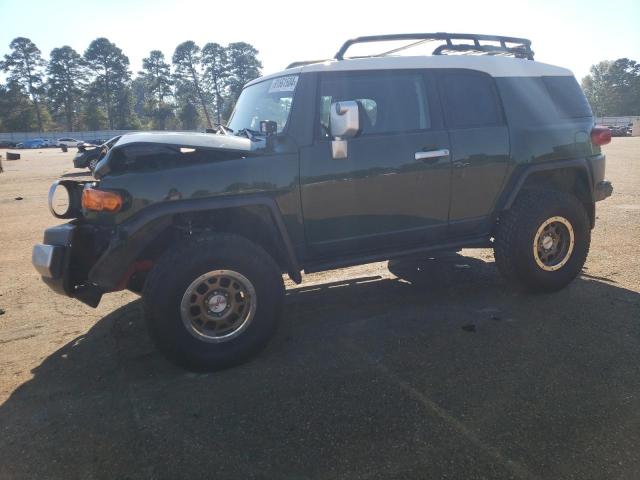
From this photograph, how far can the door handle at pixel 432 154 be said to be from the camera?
382 centimetres

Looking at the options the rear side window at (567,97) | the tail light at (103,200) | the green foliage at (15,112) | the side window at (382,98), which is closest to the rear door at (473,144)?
the side window at (382,98)

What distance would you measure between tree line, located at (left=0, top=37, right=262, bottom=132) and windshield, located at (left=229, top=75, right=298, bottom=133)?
82625mm

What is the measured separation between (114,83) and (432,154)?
103m

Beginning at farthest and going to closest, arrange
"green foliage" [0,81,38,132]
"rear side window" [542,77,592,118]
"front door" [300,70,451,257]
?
1. "green foliage" [0,81,38,132]
2. "rear side window" [542,77,592,118]
3. "front door" [300,70,451,257]

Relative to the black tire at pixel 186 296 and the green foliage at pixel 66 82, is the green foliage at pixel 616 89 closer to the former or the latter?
the green foliage at pixel 66 82

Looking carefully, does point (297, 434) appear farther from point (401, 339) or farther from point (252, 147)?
point (252, 147)

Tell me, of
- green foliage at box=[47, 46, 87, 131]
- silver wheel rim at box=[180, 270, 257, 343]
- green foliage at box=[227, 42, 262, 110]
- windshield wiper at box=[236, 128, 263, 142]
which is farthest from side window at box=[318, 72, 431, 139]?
green foliage at box=[47, 46, 87, 131]

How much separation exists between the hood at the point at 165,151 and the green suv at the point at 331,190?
0.01 m

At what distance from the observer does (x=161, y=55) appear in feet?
305

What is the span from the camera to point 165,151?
314cm

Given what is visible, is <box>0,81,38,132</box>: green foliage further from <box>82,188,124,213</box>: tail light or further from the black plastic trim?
the black plastic trim

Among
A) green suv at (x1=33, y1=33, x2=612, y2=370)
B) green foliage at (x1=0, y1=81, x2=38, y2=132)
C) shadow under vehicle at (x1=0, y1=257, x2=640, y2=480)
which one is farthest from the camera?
green foliage at (x1=0, y1=81, x2=38, y2=132)

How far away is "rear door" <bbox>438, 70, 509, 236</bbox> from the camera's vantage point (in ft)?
13.2

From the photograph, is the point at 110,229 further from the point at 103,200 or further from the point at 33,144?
the point at 33,144
